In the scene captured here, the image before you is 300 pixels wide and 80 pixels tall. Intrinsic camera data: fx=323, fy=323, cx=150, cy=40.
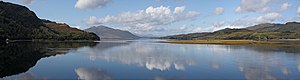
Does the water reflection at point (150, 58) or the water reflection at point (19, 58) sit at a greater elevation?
the water reflection at point (19, 58)

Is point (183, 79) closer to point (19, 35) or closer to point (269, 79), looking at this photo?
point (269, 79)

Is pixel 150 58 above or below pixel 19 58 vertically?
below

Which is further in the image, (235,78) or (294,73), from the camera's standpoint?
(294,73)

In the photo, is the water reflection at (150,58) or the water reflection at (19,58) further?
the water reflection at (150,58)

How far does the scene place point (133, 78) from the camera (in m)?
24.8

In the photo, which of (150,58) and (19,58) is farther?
(150,58)

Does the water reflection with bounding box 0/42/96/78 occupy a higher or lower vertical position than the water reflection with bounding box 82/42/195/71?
higher

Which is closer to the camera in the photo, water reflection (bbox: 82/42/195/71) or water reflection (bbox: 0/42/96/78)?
water reflection (bbox: 0/42/96/78)

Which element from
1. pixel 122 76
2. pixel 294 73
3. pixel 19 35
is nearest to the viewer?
pixel 122 76

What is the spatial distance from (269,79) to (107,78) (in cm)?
1233

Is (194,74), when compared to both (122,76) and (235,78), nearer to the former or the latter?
(235,78)

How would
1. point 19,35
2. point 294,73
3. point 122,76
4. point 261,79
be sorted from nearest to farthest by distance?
point 261,79, point 122,76, point 294,73, point 19,35

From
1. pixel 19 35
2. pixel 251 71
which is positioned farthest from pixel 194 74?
pixel 19 35

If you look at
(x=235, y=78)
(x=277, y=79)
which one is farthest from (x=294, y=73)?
(x=235, y=78)
